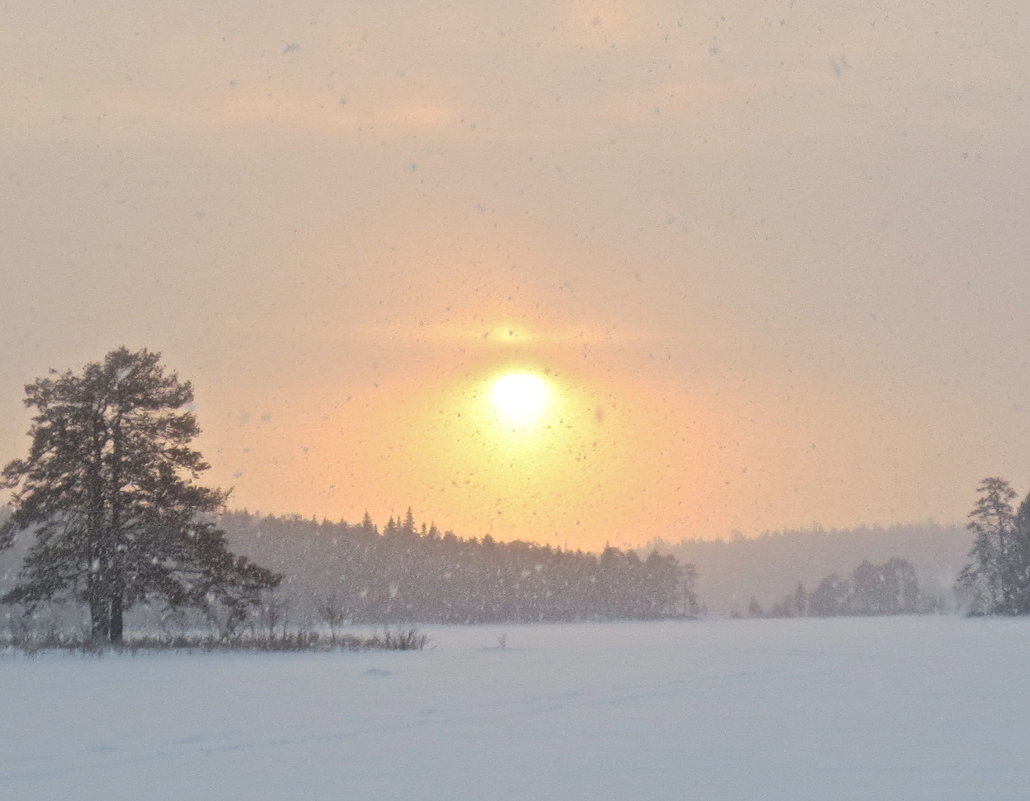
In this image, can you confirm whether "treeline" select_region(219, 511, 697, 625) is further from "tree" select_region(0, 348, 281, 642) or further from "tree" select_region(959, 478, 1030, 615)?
"tree" select_region(0, 348, 281, 642)

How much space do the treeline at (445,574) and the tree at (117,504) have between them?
9525cm

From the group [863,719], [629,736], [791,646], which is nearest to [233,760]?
[629,736]

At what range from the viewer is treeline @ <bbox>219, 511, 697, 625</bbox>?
496 ft

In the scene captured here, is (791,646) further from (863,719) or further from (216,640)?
(863,719)

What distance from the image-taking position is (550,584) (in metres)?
173

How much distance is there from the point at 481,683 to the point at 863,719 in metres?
9.32

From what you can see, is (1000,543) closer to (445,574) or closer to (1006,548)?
(1006,548)

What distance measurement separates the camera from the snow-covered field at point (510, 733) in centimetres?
1209

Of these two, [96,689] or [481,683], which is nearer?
[96,689]

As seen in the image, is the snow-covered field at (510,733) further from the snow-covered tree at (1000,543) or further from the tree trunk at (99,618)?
the snow-covered tree at (1000,543)

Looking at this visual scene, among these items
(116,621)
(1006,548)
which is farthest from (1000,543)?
(116,621)

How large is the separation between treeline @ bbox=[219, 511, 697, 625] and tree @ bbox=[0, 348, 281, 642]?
95.3m

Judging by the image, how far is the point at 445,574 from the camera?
546 feet

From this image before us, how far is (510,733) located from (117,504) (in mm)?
26373
